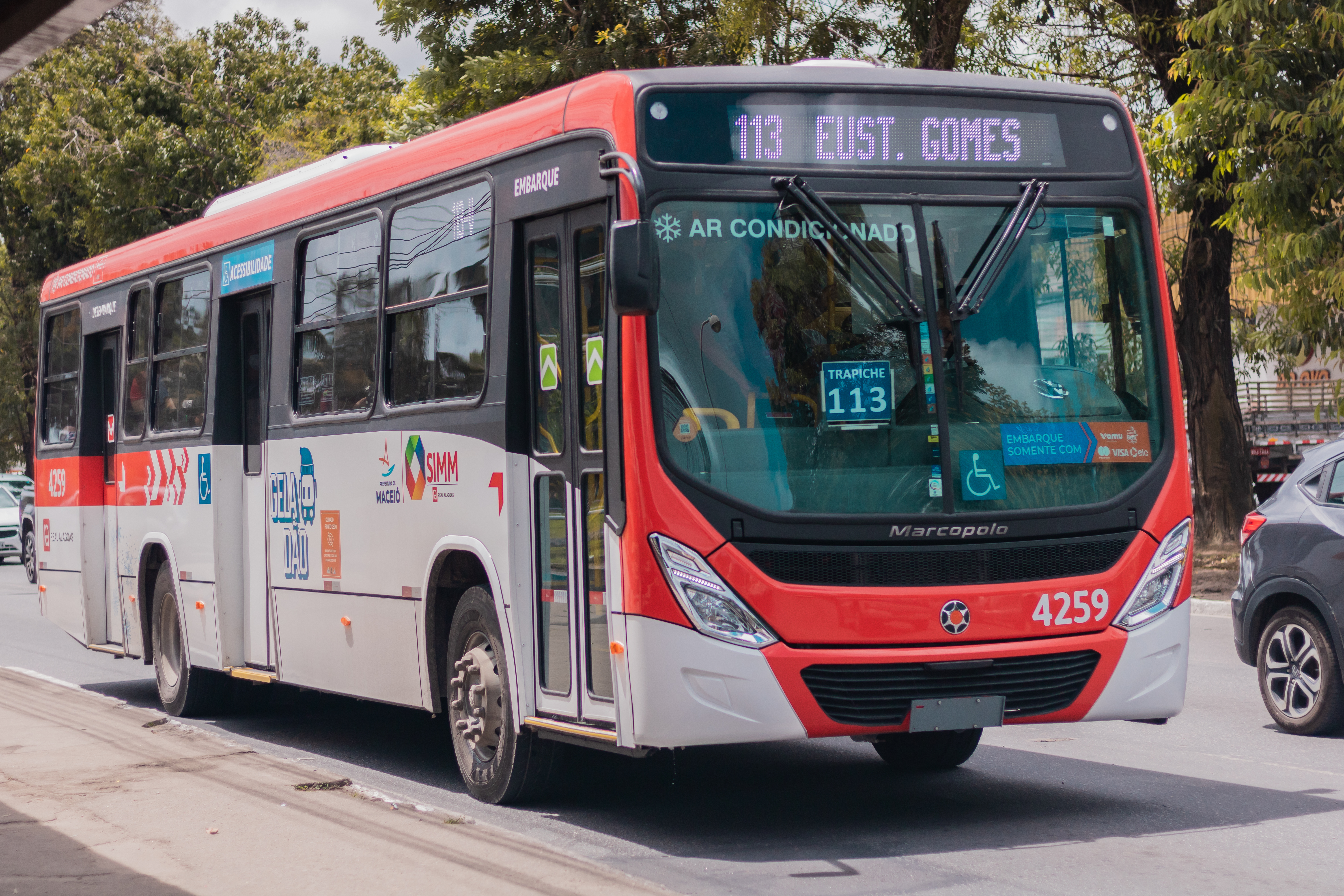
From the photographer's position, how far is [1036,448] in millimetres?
7059

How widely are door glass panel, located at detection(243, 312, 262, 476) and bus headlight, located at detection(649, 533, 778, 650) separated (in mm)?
4937

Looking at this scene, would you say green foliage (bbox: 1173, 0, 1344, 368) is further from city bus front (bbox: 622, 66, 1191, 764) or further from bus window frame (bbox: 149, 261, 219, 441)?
bus window frame (bbox: 149, 261, 219, 441)

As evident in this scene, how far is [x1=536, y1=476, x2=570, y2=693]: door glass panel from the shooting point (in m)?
7.36

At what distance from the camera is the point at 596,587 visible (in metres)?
7.09

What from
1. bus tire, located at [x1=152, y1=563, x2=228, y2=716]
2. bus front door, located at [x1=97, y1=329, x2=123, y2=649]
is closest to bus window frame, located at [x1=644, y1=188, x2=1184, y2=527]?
bus tire, located at [x1=152, y1=563, x2=228, y2=716]

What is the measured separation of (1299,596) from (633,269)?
4.97 meters

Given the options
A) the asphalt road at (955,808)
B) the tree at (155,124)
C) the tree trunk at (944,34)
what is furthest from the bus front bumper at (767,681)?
the tree at (155,124)

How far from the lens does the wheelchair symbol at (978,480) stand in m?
6.93

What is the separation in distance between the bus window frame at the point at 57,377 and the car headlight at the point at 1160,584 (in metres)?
9.39

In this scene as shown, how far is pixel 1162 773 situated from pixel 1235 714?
2194 mm

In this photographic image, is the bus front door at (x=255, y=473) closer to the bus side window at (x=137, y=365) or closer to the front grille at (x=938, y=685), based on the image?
the bus side window at (x=137, y=365)

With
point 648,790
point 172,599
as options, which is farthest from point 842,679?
point 172,599

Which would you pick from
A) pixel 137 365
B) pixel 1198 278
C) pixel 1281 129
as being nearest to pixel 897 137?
pixel 137 365

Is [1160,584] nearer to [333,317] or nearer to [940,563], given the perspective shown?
[940,563]
